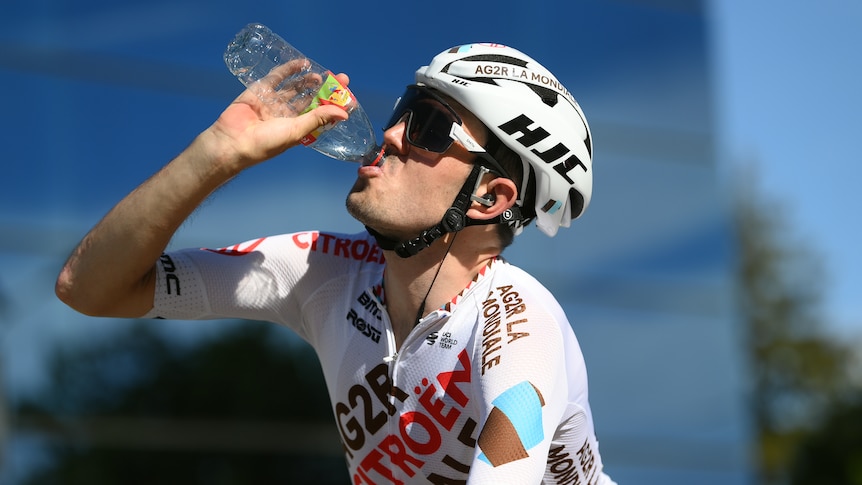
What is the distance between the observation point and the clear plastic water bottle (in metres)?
4.98

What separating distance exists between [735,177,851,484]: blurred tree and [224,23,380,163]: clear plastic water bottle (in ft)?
115

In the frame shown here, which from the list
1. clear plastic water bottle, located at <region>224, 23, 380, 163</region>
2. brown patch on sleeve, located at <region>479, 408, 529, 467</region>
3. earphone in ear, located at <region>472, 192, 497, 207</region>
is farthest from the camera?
earphone in ear, located at <region>472, 192, 497, 207</region>

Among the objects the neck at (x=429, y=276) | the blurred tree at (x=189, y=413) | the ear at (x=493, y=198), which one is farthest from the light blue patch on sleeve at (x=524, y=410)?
the blurred tree at (x=189, y=413)

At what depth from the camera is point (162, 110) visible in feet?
41.7

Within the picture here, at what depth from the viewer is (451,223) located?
5.09m

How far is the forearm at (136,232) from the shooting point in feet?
15.1

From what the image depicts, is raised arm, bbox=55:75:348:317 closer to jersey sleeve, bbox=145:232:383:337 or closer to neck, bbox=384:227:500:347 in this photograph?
jersey sleeve, bbox=145:232:383:337

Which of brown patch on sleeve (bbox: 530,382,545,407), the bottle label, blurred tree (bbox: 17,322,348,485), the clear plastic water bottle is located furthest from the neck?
blurred tree (bbox: 17,322,348,485)

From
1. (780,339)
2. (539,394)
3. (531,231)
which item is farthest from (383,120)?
(780,339)

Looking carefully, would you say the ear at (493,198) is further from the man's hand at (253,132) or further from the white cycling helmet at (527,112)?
the man's hand at (253,132)

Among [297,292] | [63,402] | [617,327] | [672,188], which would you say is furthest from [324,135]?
[672,188]

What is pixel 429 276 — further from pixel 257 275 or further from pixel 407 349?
pixel 257 275

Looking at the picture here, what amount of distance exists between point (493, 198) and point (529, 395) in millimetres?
1058

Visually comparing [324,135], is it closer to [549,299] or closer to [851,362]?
[549,299]
